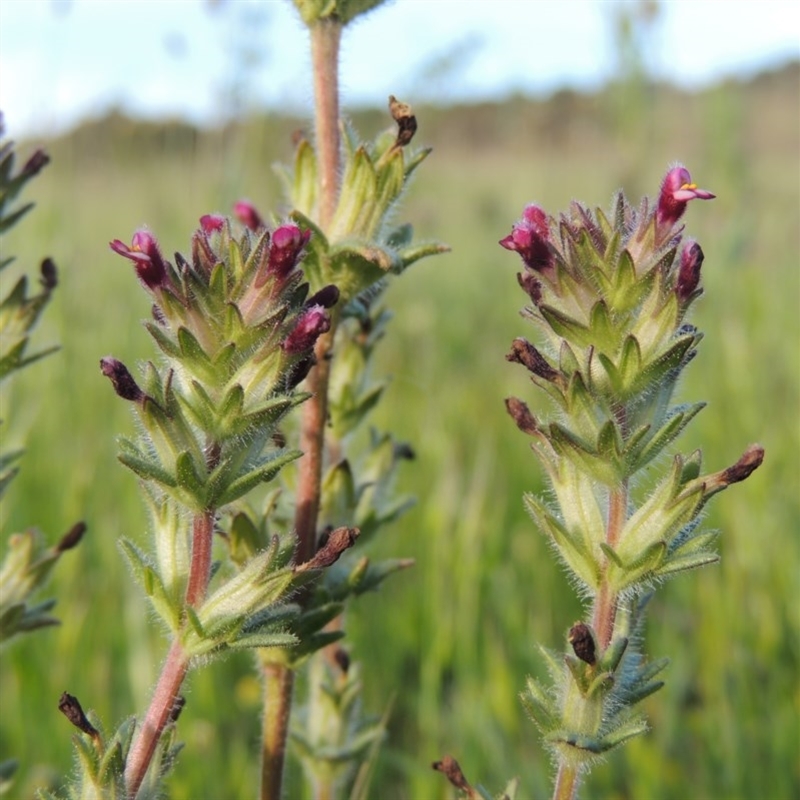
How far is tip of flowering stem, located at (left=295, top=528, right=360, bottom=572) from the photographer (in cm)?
135

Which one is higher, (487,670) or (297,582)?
(297,582)

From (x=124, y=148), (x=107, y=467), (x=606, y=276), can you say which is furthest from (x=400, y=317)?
(x=606, y=276)

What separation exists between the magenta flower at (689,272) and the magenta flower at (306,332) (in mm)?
524

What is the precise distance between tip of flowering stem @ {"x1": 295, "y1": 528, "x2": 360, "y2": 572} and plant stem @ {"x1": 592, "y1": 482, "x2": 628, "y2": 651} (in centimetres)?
38

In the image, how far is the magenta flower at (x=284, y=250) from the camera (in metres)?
1.35

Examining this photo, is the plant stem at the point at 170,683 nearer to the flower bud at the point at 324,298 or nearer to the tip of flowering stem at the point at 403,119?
the flower bud at the point at 324,298

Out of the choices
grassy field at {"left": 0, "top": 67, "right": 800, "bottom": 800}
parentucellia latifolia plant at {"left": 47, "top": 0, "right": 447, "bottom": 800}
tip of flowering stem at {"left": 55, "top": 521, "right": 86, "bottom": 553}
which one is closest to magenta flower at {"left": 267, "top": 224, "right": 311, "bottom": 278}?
parentucellia latifolia plant at {"left": 47, "top": 0, "right": 447, "bottom": 800}

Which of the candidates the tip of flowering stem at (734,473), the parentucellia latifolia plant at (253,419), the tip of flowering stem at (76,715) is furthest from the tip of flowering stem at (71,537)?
the tip of flowering stem at (734,473)

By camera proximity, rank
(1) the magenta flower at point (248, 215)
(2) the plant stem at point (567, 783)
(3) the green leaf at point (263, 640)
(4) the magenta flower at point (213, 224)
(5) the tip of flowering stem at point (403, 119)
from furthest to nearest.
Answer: (1) the magenta flower at point (248, 215), (5) the tip of flowering stem at point (403, 119), (4) the magenta flower at point (213, 224), (2) the plant stem at point (567, 783), (3) the green leaf at point (263, 640)

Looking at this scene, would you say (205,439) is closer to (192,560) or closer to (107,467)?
(192,560)

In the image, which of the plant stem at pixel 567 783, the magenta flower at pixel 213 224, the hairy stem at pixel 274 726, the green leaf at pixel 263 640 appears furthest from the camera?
the hairy stem at pixel 274 726

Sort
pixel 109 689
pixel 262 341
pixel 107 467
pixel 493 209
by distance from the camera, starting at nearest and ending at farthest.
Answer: pixel 262 341 < pixel 109 689 < pixel 107 467 < pixel 493 209

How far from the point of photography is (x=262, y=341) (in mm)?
1383

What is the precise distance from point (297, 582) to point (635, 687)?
54 centimetres
